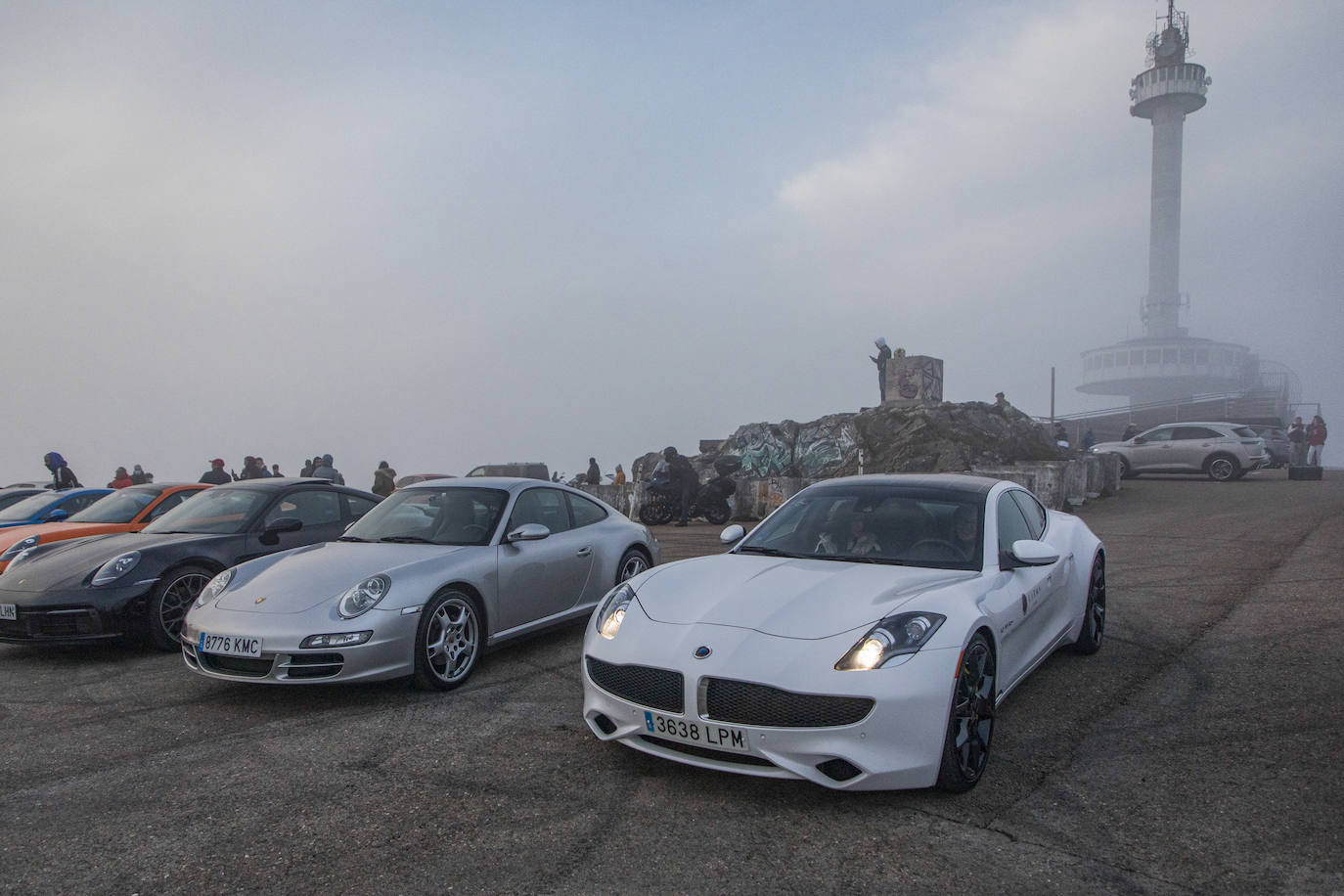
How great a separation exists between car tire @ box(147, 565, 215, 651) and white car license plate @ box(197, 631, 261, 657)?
1480 mm

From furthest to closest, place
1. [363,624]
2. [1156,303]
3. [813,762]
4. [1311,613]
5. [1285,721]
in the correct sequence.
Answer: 1. [1156,303]
2. [1311,613]
3. [363,624]
4. [1285,721]
5. [813,762]

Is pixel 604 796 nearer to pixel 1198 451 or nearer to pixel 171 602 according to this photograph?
pixel 171 602

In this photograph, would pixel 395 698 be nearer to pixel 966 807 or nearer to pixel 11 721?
pixel 11 721

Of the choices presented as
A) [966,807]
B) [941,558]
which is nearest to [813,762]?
[966,807]

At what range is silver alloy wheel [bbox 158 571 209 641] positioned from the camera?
6.65 metres

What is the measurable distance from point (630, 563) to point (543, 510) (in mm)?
1053

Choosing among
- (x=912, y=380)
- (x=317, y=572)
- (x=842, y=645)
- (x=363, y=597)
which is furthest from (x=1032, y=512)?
(x=912, y=380)

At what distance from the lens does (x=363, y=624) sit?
16.5 feet

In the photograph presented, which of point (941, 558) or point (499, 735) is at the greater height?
point (941, 558)

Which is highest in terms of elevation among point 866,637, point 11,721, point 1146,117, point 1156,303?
point 1146,117

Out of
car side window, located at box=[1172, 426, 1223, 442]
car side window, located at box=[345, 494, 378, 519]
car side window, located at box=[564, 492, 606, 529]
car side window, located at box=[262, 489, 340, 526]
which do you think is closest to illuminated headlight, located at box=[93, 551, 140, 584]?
A: car side window, located at box=[262, 489, 340, 526]

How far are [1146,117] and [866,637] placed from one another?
12043 cm

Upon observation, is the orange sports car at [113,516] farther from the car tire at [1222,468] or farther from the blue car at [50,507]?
the car tire at [1222,468]

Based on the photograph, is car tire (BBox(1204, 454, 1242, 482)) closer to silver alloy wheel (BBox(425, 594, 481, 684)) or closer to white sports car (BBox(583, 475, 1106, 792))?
white sports car (BBox(583, 475, 1106, 792))
